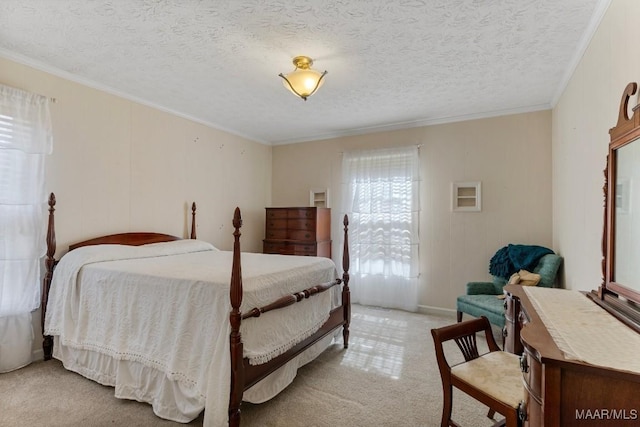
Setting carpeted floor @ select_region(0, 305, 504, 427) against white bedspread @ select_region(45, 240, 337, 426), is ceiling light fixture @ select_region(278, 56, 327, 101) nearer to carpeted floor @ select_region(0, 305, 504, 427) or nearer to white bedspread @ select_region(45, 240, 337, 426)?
white bedspread @ select_region(45, 240, 337, 426)

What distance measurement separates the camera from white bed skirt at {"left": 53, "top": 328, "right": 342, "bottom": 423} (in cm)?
200

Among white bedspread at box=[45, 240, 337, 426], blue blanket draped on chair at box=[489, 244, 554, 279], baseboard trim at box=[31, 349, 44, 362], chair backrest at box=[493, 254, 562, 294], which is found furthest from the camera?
blue blanket draped on chair at box=[489, 244, 554, 279]

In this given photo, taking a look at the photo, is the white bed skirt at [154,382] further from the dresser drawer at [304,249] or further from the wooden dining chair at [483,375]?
the dresser drawer at [304,249]

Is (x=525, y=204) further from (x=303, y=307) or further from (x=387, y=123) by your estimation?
(x=303, y=307)

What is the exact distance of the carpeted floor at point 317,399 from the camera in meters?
2.03

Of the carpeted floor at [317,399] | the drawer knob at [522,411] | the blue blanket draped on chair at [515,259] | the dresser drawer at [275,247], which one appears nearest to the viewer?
the drawer knob at [522,411]

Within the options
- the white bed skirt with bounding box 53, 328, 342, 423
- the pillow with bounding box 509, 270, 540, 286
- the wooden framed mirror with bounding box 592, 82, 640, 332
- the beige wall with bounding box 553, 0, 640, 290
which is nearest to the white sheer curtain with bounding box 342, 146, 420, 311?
the pillow with bounding box 509, 270, 540, 286

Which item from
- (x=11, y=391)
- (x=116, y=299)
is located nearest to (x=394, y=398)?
(x=116, y=299)

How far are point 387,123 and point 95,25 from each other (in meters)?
3.44

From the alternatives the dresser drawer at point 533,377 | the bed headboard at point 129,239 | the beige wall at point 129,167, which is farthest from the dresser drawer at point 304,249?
the dresser drawer at point 533,377

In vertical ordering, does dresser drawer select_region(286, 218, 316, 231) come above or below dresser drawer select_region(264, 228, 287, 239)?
above

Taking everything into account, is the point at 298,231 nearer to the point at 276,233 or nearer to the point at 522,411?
the point at 276,233

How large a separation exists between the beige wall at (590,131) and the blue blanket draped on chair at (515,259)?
0.74ft

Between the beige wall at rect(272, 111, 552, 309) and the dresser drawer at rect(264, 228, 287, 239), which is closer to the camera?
the beige wall at rect(272, 111, 552, 309)
